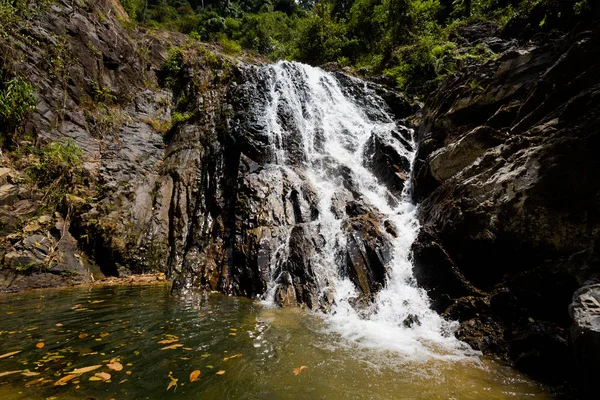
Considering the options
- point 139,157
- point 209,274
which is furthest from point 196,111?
point 209,274

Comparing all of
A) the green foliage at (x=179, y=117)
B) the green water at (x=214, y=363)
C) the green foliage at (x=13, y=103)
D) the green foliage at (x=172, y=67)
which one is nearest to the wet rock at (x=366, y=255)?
the green water at (x=214, y=363)

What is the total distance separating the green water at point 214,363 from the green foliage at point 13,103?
22.3 feet

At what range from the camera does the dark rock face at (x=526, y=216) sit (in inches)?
148

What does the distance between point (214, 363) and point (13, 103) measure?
426 inches

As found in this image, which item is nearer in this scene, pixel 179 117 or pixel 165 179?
pixel 165 179

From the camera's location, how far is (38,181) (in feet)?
28.5

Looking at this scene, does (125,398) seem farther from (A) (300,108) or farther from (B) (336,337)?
(A) (300,108)

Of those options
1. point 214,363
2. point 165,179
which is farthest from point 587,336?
point 165,179

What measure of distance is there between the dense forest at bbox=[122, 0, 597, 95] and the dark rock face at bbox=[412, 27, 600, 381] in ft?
11.2

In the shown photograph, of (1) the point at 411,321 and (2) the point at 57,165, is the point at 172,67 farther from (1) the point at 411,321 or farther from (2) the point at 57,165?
(1) the point at 411,321

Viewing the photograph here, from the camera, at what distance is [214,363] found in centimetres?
332

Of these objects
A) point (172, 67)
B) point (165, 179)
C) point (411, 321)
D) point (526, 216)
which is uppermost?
point (172, 67)

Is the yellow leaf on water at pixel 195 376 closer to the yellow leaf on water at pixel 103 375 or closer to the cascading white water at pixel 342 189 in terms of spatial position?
the yellow leaf on water at pixel 103 375

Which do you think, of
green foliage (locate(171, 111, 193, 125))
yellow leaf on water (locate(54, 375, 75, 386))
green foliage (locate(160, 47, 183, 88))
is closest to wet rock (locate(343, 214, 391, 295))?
yellow leaf on water (locate(54, 375, 75, 386))
